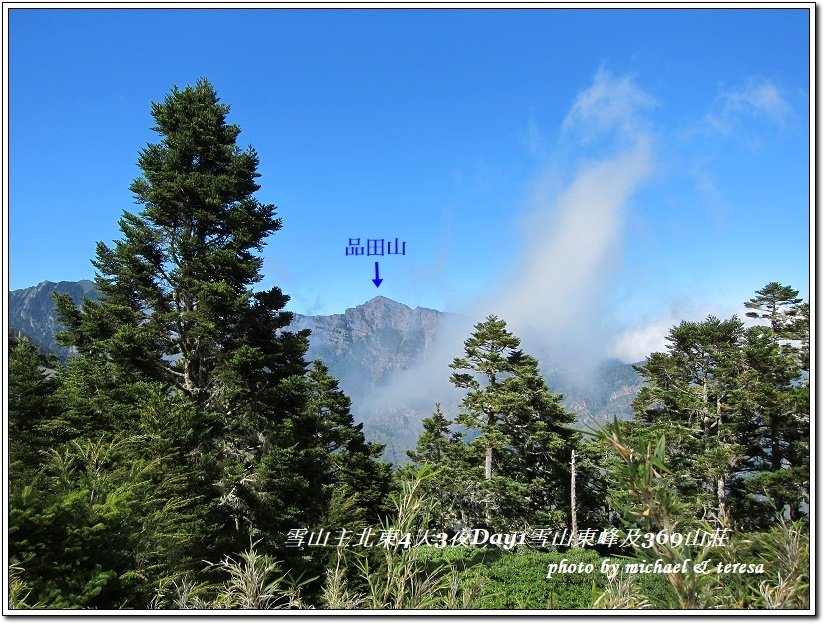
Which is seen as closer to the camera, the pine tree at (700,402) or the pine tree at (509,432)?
the pine tree at (700,402)

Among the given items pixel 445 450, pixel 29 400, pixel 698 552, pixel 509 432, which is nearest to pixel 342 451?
pixel 445 450

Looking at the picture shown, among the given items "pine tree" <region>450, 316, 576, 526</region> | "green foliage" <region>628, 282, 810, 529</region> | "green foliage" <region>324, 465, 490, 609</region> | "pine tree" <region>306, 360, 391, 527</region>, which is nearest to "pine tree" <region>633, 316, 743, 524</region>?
"green foliage" <region>628, 282, 810, 529</region>

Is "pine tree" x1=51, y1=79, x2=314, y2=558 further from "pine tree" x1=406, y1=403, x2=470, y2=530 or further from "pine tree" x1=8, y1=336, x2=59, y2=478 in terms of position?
"pine tree" x1=406, y1=403, x2=470, y2=530

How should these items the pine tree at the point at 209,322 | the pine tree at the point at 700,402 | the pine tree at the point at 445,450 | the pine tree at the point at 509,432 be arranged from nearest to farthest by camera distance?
1. the pine tree at the point at 209,322
2. the pine tree at the point at 700,402
3. the pine tree at the point at 445,450
4. the pine tree at the point at 509,432

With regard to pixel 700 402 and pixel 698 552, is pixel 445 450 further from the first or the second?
pixel 698 552

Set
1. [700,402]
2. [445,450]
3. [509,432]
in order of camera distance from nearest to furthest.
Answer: [700,402], [509,432], [445,450]

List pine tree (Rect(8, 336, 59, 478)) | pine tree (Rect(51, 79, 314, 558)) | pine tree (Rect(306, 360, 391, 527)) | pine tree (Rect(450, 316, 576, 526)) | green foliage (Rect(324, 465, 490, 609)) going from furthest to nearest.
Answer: pine tree (Rect(450, 316, 576, 526)), pine tree (Rect(306, 360, 391, 527)), pine tree (Rect(8, 336, 59, 478)), pine tree (Rect(51, 79, 314, 558)), green foliage (Rect(324, 465, 490, 609))

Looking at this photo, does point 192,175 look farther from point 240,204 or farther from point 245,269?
point 245,269

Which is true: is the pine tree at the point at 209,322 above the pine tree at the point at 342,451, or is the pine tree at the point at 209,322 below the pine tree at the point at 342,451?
above

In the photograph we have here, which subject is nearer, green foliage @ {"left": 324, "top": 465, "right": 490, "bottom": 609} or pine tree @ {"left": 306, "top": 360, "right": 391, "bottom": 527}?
green foliage @ {"left": 324, "top": 465, "right": 490, "bottom": 609}

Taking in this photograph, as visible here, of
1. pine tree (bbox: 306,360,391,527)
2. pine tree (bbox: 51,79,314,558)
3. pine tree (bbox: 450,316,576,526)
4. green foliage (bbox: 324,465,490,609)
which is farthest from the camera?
pine tree (bbox: 450,316,576,526)

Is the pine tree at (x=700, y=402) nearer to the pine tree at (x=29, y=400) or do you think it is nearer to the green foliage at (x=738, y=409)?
the green foliage at (x=738, y=409)

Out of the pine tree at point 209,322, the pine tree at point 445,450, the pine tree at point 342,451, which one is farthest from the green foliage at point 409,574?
the pine tree at point 445,450

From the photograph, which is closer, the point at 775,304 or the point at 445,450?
the point at 775,304
